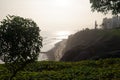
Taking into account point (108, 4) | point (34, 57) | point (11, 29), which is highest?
point (108, 4)

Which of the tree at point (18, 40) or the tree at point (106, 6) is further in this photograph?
the tree at point (106, 6)

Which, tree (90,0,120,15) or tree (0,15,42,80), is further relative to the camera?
tree (90,0,120,15)

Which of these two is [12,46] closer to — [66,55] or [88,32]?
[66,55]

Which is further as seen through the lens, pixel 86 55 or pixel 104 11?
pixel 86 55

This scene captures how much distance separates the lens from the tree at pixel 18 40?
22781mm

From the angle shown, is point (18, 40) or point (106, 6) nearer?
point (18, 40)

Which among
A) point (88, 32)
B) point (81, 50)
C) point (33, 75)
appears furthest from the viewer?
point (88, 32)

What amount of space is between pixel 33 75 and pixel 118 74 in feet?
31.8

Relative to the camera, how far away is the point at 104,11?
3888 centimetres

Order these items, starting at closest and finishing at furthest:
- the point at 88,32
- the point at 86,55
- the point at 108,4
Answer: the point at 108,4 < the point at 86,55 < the point at 88,32

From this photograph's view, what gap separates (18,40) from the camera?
22797 millimetres

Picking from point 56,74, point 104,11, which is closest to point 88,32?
point 104,11

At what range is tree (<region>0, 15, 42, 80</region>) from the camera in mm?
22781

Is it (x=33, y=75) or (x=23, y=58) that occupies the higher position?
(x=23, y=58)
